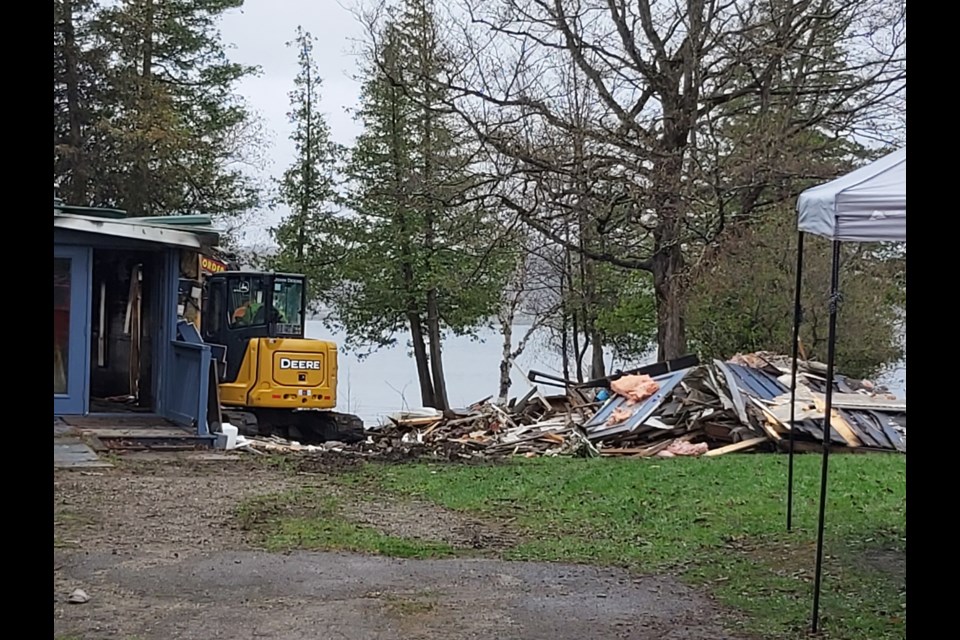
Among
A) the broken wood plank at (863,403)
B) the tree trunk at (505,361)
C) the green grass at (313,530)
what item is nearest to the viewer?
the green grass at (313,530)

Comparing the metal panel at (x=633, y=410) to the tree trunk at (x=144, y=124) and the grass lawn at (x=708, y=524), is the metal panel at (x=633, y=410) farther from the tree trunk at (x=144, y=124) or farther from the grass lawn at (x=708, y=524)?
the tree trunk at (x=144, y=124)

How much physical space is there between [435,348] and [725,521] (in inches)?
918

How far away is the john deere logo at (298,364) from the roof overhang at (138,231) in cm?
340

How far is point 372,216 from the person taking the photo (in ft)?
105

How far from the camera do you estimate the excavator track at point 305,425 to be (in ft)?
59.0

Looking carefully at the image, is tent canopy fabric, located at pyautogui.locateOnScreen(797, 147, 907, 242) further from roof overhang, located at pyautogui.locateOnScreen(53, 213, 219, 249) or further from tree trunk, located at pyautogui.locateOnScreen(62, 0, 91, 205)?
tree trunk, located at pyautogui.locateOnScreen(62, 0, 91, 205)

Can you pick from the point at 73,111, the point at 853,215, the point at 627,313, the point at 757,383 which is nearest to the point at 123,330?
the point at 757,383

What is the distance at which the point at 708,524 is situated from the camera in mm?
9383

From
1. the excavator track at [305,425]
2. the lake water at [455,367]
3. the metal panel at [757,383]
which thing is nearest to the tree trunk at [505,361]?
the lake water at [455,367]

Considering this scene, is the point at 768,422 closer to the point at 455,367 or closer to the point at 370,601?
the point at 370,601

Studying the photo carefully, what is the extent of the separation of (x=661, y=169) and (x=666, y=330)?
4280 mm

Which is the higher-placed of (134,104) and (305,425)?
(134,104)

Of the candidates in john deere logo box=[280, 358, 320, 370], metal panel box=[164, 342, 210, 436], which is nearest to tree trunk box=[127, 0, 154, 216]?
john deere logo box=[280, 358, 320, 370]
